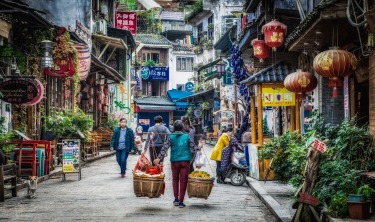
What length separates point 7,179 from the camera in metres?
13.1

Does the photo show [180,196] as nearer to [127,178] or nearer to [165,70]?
[127,178]

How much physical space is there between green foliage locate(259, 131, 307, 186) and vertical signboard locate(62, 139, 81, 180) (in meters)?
5.71

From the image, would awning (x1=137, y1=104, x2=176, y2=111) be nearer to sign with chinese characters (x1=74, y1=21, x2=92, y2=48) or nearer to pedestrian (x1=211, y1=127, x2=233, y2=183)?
sign with chinese characters (x1=74, y1=21, x2=92, y2=48)

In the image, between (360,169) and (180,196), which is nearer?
(360,169)

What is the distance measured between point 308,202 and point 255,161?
853cm

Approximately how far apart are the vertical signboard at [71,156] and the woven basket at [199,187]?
241 inches

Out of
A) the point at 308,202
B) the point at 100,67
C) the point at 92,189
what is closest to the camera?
the point at 308,202

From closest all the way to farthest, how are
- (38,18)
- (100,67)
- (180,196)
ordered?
1. (180,196)
2. (38,18)
3. (100,67)

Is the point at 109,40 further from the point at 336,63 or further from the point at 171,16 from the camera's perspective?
the point at 171,16

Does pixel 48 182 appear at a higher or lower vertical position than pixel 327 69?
lower

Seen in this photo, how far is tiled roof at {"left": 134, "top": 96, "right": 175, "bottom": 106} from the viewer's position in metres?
67.5

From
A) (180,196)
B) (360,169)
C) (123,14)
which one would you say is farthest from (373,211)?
(123,14)

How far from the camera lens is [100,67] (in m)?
29.1

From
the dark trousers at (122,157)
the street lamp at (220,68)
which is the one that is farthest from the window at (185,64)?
the dark trousers at (122,157)
